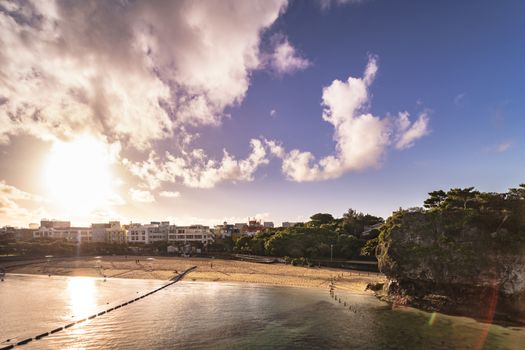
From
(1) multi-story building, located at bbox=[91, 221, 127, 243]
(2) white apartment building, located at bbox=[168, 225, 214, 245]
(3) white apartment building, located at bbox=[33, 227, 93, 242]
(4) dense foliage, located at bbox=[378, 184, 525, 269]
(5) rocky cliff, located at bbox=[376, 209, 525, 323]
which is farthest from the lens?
(3) white apartment building, located at bbox=[33, 227, 93, 242]

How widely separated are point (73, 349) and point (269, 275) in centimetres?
4648

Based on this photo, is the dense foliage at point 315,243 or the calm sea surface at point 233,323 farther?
the dense foliage at point 315,243

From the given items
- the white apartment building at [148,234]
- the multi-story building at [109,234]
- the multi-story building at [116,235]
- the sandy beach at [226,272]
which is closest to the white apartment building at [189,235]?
the white apartment building at [148,234]

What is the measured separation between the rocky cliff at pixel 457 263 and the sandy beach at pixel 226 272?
12.8 m

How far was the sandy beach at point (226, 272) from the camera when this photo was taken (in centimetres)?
6366

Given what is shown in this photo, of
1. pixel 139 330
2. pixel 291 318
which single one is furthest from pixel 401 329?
pixel 139 330

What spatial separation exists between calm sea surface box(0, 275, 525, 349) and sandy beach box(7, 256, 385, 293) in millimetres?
10402

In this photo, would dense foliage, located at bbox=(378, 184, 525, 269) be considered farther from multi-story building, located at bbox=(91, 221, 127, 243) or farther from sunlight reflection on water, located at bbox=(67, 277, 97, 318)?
multi-story building, located at bbox=(91, 221, 127, 243)

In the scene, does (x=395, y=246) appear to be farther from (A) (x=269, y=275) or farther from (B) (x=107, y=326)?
(B) (x=107, y=326)

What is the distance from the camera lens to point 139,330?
33219mm

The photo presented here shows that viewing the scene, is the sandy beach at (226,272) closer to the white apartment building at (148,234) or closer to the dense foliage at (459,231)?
the dense foliage at (459,231)

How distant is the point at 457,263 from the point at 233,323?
93.8 feet

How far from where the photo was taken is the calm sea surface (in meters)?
30.0

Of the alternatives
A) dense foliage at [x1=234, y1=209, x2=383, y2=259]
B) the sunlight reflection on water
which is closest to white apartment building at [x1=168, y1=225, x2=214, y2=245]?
dense foliage at [x1=234, y1=209, x2=383, y2=259]
